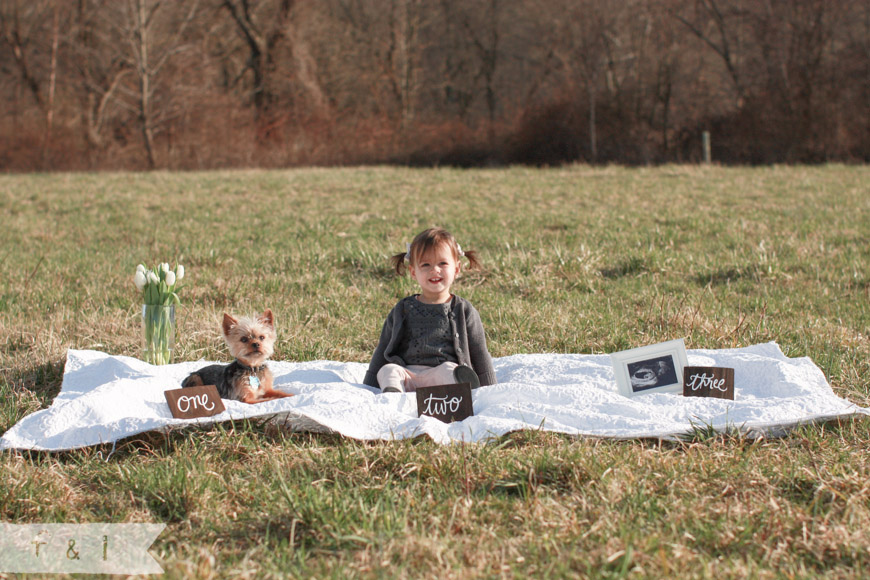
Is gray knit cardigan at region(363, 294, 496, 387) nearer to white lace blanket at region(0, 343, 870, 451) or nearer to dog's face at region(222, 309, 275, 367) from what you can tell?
white lace blanket at region(0, 343, 870, 451)

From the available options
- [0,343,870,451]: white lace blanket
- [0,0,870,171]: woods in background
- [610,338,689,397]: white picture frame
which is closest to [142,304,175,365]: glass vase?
[0,343,870,451]: white lace blanket

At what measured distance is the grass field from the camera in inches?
90.0

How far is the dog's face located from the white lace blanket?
0.81 ft

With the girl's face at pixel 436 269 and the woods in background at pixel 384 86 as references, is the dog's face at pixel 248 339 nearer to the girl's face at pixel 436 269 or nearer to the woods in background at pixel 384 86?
the girl's face at pixel 436 269

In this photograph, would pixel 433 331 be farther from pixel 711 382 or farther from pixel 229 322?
pixel 711 382

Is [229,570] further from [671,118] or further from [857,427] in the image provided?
[671,118]

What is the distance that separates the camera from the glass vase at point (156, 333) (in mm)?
4328

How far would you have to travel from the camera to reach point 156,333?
4348 millimetres

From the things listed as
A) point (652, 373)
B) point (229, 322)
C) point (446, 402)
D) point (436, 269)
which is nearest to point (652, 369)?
point (652, 373)

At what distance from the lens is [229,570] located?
2154 mm

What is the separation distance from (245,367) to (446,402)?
96 centimetres

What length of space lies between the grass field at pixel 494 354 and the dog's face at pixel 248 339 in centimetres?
43

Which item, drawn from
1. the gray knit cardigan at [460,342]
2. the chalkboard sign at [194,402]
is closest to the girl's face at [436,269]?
the gray knit cardigan at [460,342]

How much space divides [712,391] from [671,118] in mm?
23969
